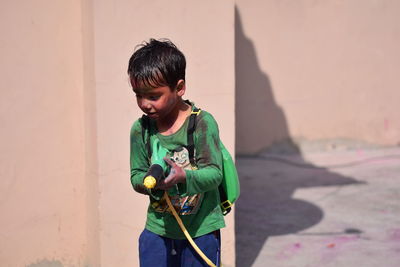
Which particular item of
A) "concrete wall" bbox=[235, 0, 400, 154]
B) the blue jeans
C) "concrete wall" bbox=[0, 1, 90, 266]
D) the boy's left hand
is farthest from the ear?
"concrete wall" bbox=[235, 0, 400, 154]

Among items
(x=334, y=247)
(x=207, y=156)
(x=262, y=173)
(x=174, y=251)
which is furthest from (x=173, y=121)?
(x=262, y=173)

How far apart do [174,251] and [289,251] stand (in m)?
2.53

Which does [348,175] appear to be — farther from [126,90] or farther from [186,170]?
[186,170]

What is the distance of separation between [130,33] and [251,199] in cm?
339

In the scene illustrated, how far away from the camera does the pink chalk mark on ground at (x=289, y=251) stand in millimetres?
5070

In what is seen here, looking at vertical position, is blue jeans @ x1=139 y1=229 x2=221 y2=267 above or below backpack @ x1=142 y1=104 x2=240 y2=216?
below

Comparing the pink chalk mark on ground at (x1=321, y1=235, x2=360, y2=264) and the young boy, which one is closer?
the young boy

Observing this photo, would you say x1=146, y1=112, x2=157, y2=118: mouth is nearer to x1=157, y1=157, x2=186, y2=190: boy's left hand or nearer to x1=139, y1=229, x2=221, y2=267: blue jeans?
x1=157, y1=157, x2=186, y2=190: boy's left hand

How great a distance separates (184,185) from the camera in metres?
2.57

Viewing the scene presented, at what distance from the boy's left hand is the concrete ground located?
8.55 feet

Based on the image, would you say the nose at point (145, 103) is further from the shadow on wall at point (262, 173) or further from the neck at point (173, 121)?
the shadow on wall at point (262, 173)

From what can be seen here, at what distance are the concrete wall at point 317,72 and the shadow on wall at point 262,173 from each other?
2 centimetres

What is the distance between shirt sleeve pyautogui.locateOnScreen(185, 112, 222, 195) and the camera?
102 inches

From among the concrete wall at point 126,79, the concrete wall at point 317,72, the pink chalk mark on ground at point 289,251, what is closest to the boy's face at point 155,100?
the concrete wall at point 126,79
